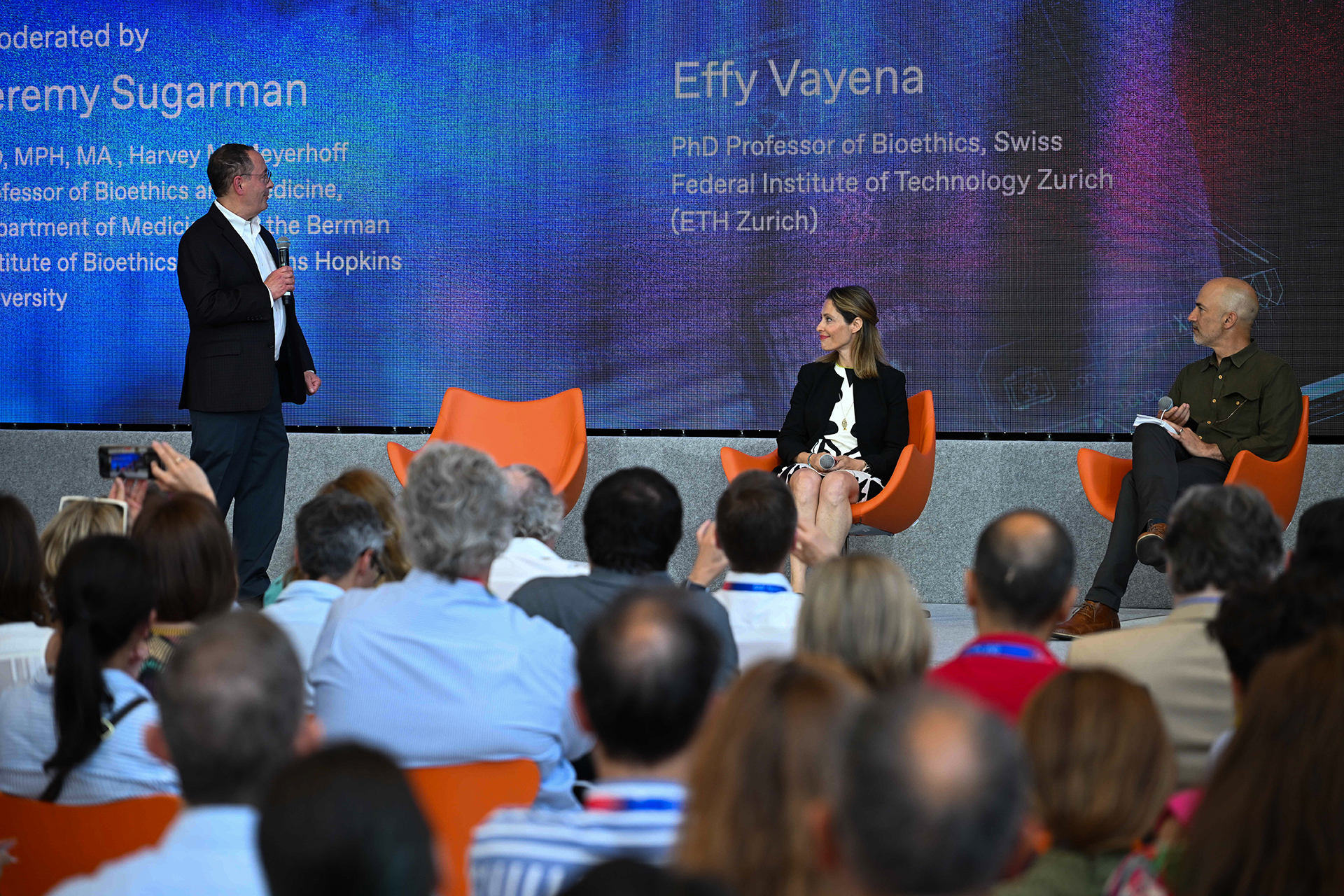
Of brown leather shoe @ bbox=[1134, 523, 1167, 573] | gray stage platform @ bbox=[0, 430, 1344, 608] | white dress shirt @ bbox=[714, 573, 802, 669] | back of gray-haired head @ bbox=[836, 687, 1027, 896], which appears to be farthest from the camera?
gray stage platform @ bbox=[0, 430, 1344, 608]

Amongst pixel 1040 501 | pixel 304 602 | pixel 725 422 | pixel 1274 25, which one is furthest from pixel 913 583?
pixel 304 602

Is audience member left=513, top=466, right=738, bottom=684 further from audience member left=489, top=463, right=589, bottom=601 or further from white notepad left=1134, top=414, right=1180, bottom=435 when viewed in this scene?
white notepad left=1134, top=414, right=1180, bottom=435

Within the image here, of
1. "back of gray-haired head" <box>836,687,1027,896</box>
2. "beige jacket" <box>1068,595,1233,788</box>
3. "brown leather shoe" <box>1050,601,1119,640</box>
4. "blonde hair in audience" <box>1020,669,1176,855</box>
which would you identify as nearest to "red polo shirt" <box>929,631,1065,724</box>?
"beige jacket" <box>1068,595,1233,788</box>

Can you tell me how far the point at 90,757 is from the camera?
1.73 m

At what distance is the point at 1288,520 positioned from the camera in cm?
483

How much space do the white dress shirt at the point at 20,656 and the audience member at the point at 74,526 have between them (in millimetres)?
247

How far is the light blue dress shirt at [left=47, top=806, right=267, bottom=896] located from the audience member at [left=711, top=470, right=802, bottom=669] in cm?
139

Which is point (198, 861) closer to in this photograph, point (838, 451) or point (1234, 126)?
point (838, 451)

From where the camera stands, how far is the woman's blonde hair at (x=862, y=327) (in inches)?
208

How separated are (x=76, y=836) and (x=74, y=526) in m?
0.96

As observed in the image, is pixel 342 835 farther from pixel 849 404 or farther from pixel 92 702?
pixel 849 404

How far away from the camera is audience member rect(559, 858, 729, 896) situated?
875 mm

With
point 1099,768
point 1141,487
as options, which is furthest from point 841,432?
point 1099,768

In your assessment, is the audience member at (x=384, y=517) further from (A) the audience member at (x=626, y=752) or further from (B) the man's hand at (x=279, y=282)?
(B) the man's hand at (x=279, y=282)
